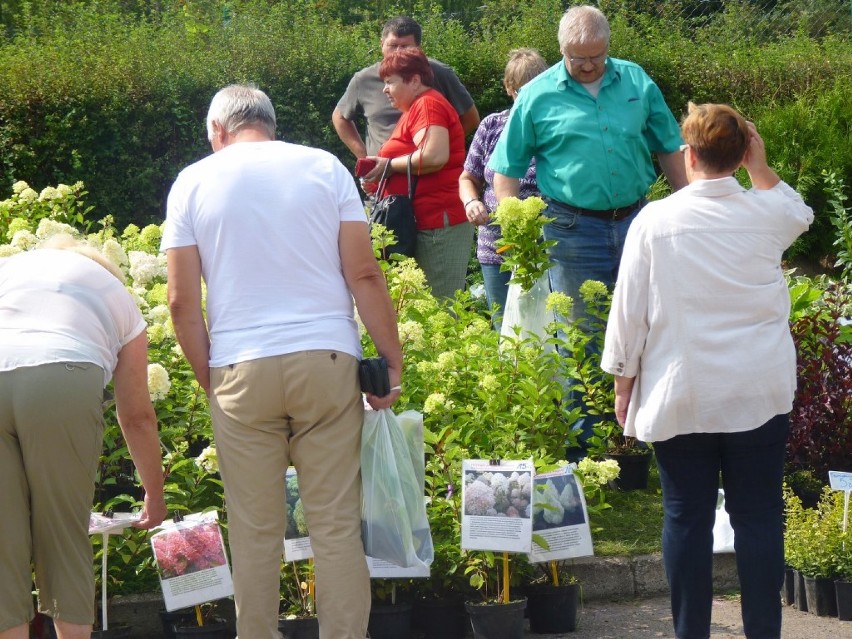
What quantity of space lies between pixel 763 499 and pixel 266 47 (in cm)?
697

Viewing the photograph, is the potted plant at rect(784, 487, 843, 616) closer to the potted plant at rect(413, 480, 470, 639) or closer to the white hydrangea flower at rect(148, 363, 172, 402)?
the potted plant at rect(413, 480, 470, 639)

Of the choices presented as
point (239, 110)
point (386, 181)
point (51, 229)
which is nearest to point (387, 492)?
point (239, 110)

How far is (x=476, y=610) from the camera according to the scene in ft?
12.4

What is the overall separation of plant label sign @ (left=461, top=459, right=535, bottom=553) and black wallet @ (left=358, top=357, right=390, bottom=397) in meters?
0.64

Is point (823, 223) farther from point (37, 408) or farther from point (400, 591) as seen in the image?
point (37, 408)

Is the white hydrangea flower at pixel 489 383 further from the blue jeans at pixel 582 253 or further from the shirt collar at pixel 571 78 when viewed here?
the shirt collar at pixel 571 78

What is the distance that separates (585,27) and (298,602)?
8.13ft

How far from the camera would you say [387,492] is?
332cm

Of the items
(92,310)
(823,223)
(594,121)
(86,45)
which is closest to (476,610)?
(92,310)

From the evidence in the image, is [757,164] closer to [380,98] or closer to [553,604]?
[553,604]

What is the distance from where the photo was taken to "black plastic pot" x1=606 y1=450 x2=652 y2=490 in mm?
4930

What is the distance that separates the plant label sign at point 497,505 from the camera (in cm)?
371

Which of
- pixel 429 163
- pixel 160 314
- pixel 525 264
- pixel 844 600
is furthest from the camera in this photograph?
pixel 429 163

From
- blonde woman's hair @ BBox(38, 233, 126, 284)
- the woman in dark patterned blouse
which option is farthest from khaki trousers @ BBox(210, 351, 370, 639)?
the woman in dark patterned blouse
